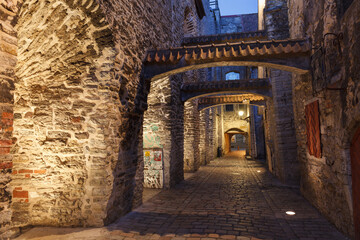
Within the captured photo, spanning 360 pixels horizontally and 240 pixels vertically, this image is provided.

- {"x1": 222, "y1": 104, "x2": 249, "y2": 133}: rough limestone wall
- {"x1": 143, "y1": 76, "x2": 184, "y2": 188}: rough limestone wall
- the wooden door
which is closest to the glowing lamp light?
the wooden door

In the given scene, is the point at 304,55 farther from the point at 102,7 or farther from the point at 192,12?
the point at 192,12

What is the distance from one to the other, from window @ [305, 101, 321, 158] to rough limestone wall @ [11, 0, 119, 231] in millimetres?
4184

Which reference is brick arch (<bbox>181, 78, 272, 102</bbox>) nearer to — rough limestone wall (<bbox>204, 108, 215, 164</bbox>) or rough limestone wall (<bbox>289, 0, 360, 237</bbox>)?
rough limestone wall (<bbox>289, 0, 360, 237</bbox>)

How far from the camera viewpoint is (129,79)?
487 cm

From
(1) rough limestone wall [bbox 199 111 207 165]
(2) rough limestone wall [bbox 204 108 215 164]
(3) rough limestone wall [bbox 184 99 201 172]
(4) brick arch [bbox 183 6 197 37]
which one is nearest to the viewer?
(3) rough limestone wall [bbox 184 99 201 172]

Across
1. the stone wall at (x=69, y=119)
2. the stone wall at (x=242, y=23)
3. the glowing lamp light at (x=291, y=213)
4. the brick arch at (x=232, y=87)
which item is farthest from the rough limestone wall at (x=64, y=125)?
the stone wall at (x=242, y=23)

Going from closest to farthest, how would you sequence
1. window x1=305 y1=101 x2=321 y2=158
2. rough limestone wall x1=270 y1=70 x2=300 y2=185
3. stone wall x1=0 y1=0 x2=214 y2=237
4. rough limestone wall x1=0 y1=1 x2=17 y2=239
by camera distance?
1. rough limestone wall x1=0 y1=1 x2=17 y2=239
2. stone wall x1=0 y1=0 x2=214 y2=237
3. window x1=305 y1=101 x2=321 y2=158
4. rough limestone wall x1=270 y1=70 x2=300 y2=185

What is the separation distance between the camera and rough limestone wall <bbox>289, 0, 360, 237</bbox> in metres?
3.21

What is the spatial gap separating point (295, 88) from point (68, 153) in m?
6.08

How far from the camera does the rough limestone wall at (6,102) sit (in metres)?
2.16

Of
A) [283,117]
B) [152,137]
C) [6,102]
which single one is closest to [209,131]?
[283,117]

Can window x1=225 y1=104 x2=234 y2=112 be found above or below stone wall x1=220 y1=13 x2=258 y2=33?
below

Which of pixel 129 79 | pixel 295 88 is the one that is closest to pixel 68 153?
pixel 129 79

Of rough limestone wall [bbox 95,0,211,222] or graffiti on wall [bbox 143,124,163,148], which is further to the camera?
graffiti on wall [bbox 143,124,163,148]
